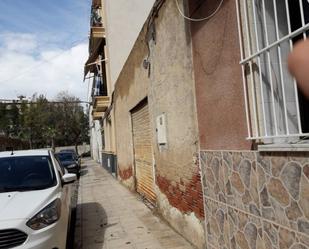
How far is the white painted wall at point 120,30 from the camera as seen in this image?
18.9m

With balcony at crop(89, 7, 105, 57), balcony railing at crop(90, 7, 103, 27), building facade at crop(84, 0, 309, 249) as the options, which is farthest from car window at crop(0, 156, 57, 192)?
balcony railing at crop(90, 7, 103, 27)

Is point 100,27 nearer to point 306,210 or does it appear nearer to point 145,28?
point 145,28

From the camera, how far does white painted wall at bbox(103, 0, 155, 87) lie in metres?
18.9

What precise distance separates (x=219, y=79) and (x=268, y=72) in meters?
0.91

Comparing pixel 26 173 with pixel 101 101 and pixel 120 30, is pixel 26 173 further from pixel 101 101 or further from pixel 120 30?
pixel 101 101

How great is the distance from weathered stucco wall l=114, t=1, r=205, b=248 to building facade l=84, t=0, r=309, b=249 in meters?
0.02

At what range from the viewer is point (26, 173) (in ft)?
20.7

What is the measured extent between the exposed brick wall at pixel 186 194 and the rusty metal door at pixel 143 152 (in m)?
1.93

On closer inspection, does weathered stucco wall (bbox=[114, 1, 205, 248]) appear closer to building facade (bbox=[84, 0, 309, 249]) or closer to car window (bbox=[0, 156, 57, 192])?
building facade (bbox=[84, 0, 309, 249])

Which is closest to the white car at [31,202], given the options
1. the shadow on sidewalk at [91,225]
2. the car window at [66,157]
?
the shadow on sidewalk at [91,225]

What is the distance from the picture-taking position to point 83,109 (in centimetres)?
6241

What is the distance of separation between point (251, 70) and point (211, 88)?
107 cm

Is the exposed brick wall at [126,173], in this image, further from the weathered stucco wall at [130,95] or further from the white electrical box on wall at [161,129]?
the white electrical box on wall at [161,129]

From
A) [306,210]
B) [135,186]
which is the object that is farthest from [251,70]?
[135,186]
